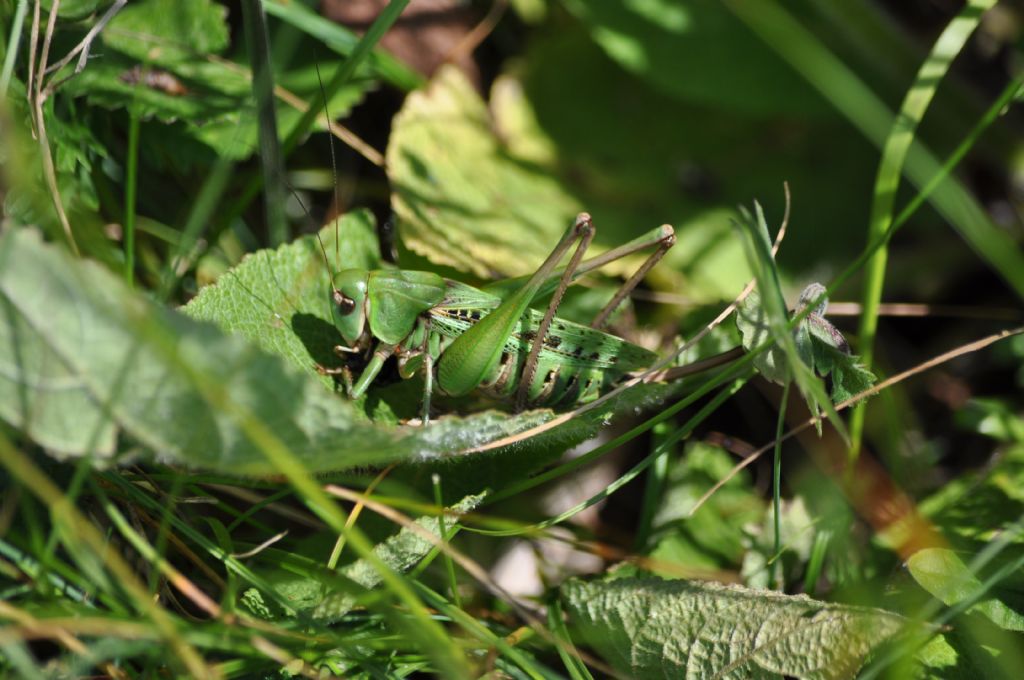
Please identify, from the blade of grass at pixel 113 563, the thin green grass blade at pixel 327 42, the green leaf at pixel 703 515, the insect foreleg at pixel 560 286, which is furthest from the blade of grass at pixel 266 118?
the green leaf at pixel 703 515

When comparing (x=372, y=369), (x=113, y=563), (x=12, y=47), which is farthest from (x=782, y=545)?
(x=12, y=47)

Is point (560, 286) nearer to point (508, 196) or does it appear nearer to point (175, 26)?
point (508, 196)

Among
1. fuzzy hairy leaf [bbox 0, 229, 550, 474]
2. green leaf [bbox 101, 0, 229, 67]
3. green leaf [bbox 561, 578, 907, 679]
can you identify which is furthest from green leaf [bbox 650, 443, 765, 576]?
green leaf [bbox 101, 0, 229, 67]

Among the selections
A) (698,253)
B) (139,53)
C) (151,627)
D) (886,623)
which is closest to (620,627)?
(886,623)

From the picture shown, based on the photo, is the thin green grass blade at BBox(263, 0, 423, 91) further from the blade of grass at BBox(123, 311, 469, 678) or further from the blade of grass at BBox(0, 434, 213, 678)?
the blade of grass at BBox(0, 434, 213, 678)

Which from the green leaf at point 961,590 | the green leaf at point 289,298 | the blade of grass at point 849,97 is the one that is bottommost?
the green leaf at point 961,590

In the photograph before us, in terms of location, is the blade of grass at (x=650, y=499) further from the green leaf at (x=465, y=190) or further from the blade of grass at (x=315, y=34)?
the blade of grass at (x=315, y=34)
